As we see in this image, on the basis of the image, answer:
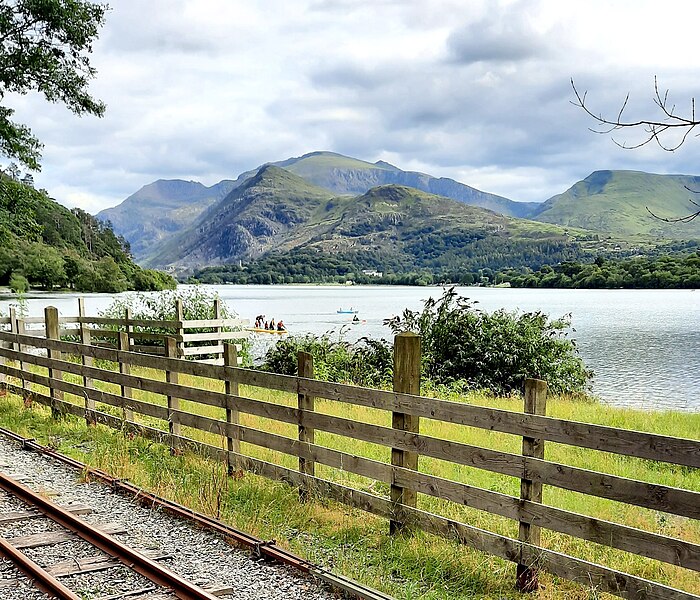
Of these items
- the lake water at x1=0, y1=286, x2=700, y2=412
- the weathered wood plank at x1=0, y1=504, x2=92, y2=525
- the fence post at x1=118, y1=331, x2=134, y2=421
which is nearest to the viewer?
the weathered wood plank at x1=0, y1=504, x2=92, y2=525

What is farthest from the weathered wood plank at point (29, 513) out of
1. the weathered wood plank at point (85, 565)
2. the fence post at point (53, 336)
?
the fence post at point (53, 336)

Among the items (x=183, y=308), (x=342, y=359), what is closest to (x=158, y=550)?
(x=342, y=359)

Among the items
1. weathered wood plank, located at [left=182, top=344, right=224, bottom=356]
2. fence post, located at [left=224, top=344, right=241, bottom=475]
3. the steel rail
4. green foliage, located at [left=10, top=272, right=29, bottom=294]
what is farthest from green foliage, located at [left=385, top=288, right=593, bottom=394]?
green foliage, located at [left=10, top=272, right=29, bottom=294]

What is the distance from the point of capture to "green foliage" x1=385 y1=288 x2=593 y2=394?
18844 millimetres

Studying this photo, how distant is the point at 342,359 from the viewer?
20141 mm

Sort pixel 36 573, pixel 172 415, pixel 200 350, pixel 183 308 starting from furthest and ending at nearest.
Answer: pixel 183 308 → pixel 200 350 → pixel 172 415 → pixel 36 573

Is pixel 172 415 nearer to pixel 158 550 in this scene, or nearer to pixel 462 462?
pixel 158 550

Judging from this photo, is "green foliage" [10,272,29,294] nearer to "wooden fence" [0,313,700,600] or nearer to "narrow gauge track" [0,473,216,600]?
"wooden fence" [0,313,700,600]

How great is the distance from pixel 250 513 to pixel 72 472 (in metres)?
2.89

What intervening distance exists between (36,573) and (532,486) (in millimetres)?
3754

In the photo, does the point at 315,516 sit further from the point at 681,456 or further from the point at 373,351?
the point at 373,351

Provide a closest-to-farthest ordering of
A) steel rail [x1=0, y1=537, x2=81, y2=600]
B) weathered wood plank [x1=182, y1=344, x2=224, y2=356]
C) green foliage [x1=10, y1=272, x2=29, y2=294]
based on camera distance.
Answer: steel rail [x1=0, y1=537, x2=81, y2=600]
weathered wood plank [x1=182, y1=344, x2=224, y2=356]
green foliage [x1=10, y1=272, x2=29, y2=294]

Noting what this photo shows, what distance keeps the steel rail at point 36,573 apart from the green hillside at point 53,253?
71.6ft

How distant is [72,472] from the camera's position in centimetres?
860
